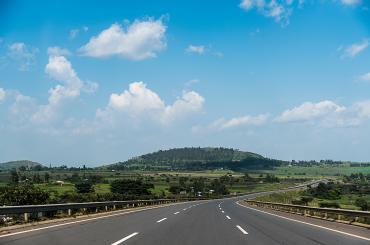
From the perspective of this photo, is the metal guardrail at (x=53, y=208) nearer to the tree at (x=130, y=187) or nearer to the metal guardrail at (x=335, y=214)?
the metal guardrail at (x=335, y=214)

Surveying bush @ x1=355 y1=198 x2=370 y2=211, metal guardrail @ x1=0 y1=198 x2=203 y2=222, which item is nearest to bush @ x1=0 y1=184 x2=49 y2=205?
metal guardrail @ x1=0 y1=198 x2=203 y2=222

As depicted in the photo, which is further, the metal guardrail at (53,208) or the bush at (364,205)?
the bush at (364,205)

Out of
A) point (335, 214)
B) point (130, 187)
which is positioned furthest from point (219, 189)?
point (335, 214)

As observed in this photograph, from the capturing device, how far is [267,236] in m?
17.4

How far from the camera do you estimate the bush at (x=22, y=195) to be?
3275 cm

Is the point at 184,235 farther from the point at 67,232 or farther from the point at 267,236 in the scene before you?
the point at 67,232

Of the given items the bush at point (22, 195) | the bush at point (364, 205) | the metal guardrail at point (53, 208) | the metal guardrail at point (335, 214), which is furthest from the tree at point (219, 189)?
the bush at point (22, 195)

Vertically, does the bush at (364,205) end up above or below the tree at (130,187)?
below

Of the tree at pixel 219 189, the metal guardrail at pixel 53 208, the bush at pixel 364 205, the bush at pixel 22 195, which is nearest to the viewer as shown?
the metal guardrail at pixel 53 208

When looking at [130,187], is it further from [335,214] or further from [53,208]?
[53,208]

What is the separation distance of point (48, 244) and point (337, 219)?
18540 millimetres

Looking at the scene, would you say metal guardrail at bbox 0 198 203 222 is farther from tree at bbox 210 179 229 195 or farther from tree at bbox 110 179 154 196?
tree at bbox 210 179 229 195

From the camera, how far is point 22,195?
3384cm

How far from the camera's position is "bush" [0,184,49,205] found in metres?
32.7
